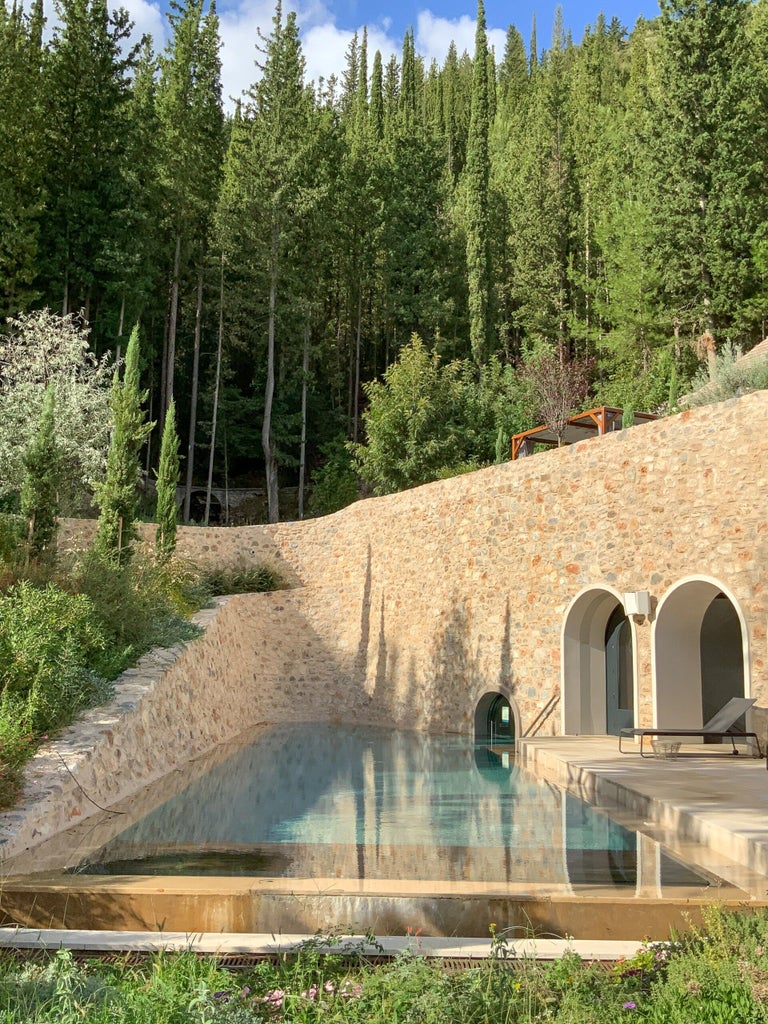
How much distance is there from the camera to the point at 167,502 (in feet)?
57.2

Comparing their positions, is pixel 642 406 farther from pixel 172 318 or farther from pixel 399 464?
pixel 172 318

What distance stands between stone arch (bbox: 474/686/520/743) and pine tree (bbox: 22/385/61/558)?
23.0ft

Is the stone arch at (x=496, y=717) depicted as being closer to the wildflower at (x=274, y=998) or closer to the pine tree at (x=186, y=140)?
the wildflower at (x=274, y=998)

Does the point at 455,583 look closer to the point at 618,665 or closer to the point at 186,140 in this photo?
the point at 618,665

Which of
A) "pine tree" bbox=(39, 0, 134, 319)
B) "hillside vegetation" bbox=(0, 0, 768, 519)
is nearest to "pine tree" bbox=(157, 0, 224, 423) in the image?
"hillside vegetation" bbox=(0, 0, 768, 519)

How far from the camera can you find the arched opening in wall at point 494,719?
554 inches

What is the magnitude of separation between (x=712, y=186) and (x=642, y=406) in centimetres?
622

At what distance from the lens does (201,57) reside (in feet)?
91.2

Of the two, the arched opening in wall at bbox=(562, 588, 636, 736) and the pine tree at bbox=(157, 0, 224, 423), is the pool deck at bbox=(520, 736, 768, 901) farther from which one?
the pine tree at bbox=(157, 0, 224, 423)

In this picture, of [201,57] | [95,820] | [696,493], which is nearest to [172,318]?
[201,57]

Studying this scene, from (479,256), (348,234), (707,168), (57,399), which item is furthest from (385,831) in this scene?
(348,234)

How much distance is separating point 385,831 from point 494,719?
8665 mm

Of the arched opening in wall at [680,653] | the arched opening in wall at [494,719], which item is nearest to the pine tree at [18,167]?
the arched opening in wall at [494,719]

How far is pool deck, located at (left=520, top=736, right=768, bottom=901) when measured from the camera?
5152 millimetres
